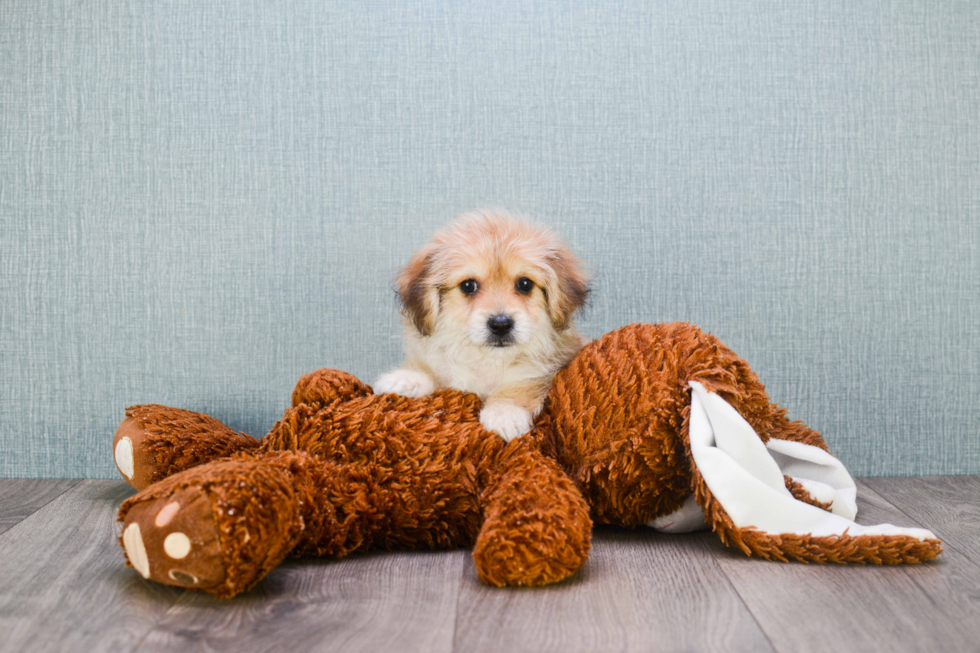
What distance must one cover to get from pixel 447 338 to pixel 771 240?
1.04 meters

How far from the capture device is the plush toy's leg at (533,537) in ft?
3.75

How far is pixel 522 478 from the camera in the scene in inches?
50.4

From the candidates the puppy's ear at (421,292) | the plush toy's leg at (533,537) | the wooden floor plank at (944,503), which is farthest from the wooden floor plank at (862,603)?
the puppy's ear at (421,292)

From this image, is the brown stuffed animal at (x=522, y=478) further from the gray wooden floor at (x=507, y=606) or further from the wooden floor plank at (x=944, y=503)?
the wooden floor plank at (x=944, y=503)

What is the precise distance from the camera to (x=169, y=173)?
6.78ft

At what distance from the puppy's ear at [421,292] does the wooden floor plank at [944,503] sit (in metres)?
1.13

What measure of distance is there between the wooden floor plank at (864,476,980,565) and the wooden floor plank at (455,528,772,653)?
57cm

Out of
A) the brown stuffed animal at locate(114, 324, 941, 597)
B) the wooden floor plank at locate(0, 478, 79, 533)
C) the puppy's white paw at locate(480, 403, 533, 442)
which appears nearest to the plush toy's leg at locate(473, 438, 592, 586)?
the brown stuffed animal at locate(114, 324, 941, 597)

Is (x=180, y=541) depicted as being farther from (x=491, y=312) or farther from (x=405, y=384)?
(x=491, y=312)

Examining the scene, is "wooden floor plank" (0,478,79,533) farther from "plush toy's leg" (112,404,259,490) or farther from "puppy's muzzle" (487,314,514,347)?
"puppy's muzzle" (487,314,514,347)

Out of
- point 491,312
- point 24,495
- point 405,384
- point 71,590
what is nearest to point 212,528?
point 71,590

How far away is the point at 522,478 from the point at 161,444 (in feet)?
2.95

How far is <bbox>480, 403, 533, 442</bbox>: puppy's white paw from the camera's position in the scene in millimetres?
1451

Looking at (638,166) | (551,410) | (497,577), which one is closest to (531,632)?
(497,577)
